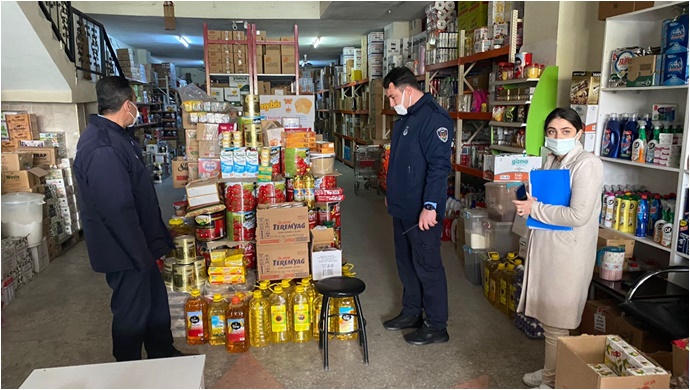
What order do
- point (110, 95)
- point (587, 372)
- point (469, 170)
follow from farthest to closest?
point (469, 170)
point (110, 95)
point (587, 372)

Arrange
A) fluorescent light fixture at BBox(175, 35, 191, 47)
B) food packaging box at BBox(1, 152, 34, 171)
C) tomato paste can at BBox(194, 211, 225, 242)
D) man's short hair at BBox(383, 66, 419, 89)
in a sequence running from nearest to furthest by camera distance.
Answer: man's short hair at BBox(383, 66, 419, 89), tomato paste can at BBox(194, 211, 225, 242), food packaging box at BBox(1, 152, 34, 171), fluorescent light fixture at BBox(175, 35, 191, 47)

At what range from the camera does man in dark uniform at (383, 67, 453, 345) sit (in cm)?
312

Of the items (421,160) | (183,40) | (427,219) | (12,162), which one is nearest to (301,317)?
(427,219)

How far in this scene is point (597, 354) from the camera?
79.8 inches

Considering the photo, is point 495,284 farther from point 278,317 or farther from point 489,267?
point 278,317

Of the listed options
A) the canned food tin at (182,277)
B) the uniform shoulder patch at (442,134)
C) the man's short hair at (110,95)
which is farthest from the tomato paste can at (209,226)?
the uniform shoulder patch at (442,134)

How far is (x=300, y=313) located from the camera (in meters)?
3.39

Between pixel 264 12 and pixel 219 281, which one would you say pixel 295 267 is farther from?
pixel 264 12

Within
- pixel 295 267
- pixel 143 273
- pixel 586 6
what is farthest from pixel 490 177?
pixel 143 273

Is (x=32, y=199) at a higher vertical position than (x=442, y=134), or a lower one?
lower

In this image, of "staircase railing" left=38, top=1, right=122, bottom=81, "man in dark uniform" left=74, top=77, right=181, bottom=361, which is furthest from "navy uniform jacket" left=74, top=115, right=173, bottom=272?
"staircase railing" left=38, top=1, right=122, bottom=81

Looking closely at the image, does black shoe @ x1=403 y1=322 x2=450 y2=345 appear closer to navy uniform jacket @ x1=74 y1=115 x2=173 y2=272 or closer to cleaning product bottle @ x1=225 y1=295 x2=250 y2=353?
cleaning product bottle @ x1=225 y1=295 x2=250 y2=353

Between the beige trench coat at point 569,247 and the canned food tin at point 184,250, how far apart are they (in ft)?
7.61

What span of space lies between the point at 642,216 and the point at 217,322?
2.86 meters
